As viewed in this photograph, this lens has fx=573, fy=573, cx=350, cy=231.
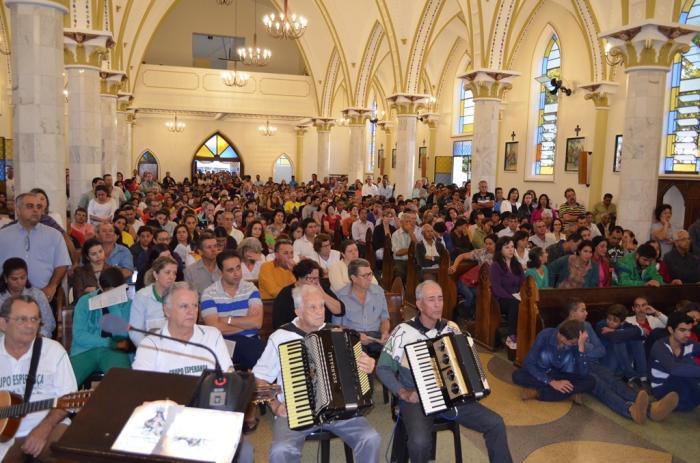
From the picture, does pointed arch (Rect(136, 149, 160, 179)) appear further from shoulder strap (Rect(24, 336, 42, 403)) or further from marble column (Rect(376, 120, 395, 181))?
shoulder strap (Rect(24, 336, 42, 403))

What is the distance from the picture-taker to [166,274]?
4.31 m

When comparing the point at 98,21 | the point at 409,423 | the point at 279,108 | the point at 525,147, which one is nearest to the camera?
the point at 409,423

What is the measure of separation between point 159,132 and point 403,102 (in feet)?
52.6

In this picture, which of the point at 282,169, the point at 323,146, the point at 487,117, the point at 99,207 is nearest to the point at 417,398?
the point at 99,207

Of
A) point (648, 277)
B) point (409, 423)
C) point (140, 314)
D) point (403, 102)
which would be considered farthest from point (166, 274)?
point (403, 102)

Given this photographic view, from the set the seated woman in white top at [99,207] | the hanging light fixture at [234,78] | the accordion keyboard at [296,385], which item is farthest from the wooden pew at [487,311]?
the hanging light fixture at [234,78]

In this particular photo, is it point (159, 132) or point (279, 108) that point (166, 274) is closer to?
point (279, 108)

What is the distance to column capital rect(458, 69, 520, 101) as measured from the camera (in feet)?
39.1

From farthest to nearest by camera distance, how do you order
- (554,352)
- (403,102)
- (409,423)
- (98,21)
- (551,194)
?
(551,194), (403,102), (98,21), (554,352), (409,423)

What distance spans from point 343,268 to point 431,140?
61.6 ft

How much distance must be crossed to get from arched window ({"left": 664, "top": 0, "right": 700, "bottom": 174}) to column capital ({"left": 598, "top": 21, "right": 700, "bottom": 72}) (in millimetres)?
4942

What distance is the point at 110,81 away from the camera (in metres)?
14.8

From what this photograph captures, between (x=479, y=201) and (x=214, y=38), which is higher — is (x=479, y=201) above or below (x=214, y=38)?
below

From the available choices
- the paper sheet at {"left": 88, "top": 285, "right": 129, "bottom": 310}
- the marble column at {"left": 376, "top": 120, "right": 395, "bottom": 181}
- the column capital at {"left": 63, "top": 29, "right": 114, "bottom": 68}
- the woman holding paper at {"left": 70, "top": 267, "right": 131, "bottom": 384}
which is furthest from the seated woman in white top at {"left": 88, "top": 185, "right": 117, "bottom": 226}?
the marble column at {"left": 376, "top": 120, "right": 395, "bottom": 181}
